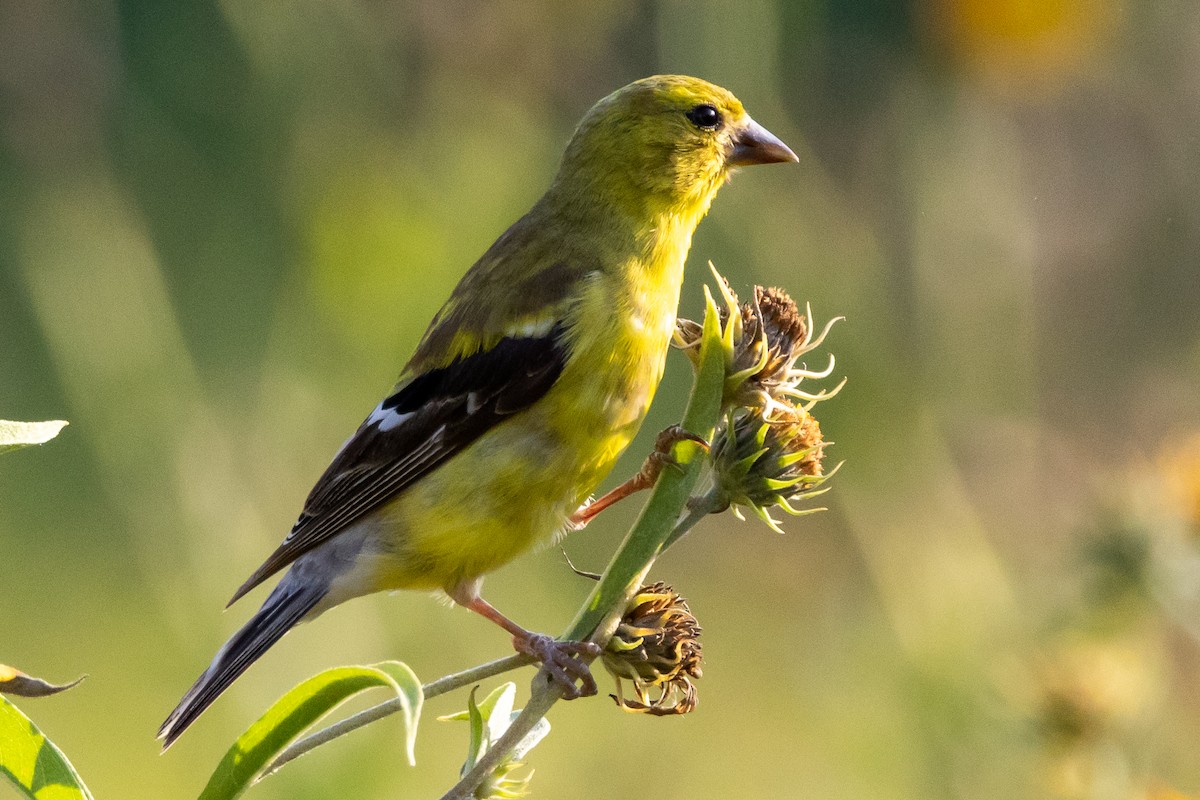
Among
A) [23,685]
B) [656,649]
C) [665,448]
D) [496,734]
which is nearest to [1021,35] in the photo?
[665,448]

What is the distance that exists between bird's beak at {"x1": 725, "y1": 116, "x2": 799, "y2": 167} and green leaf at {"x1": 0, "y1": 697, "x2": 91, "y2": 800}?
79.3 inches

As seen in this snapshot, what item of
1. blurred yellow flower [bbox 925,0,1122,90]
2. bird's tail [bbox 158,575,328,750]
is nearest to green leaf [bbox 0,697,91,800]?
bird's tail [bbox 158,575,328,750]

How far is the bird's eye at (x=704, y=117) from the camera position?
292 centimetres

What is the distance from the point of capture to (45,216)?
3.29 m

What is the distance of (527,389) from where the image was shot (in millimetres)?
2557

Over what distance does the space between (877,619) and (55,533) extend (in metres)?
4.09

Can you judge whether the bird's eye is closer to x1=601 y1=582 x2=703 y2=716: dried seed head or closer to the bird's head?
the bird's head

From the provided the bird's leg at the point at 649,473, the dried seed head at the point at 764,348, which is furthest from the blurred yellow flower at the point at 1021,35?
the dried seed head at the point at 764,348

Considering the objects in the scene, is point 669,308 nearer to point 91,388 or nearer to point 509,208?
point 509,208

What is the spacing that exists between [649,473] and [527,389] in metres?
0.34

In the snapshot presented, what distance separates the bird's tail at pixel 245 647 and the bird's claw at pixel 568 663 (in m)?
0.53

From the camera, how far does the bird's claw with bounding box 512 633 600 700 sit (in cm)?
161

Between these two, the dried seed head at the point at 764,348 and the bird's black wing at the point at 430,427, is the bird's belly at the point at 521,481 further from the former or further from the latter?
the dried seed head at the point at 764,348

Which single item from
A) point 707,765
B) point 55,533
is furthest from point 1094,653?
point 55,533
